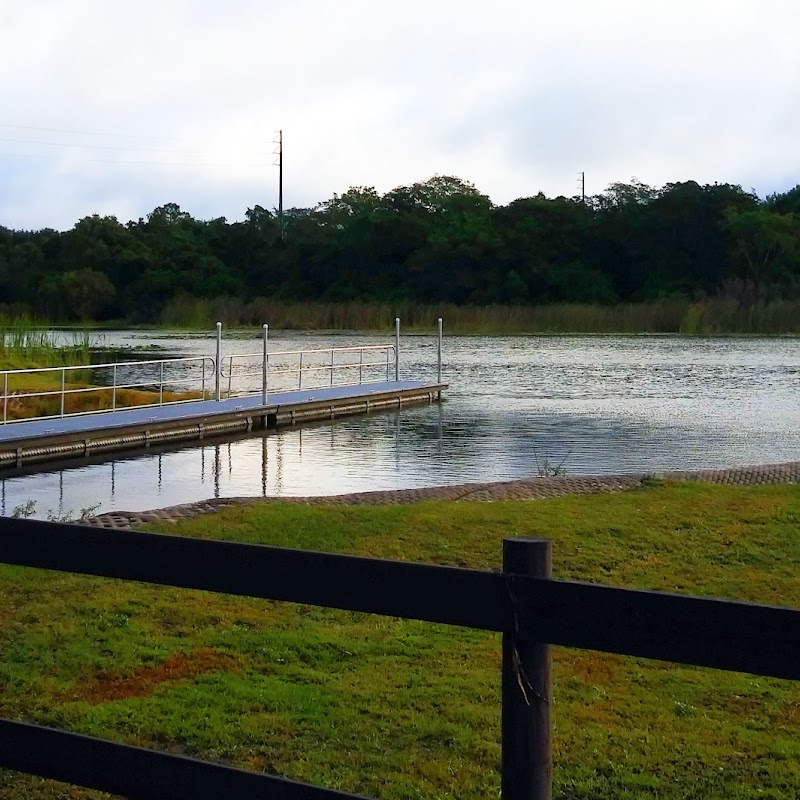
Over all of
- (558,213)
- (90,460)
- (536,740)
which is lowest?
(90,460)

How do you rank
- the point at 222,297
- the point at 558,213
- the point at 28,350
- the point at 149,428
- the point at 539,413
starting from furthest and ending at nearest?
the point at 558,213, the point at 222,297, the point at 28,350, the point at 539,413, the point at 149,428

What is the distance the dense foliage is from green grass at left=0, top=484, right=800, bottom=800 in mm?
66643

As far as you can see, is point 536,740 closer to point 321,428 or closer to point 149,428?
point 149,428

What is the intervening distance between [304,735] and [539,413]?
20.8 metres

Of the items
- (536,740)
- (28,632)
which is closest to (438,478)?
(28,632)

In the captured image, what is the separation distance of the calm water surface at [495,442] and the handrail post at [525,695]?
11141mm

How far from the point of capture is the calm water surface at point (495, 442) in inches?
620

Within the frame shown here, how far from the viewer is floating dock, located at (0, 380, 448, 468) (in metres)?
18.4

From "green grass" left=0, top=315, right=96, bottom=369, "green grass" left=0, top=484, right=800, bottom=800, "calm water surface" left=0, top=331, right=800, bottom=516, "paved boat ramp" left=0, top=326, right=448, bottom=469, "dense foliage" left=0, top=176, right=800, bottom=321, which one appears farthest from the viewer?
"dense foliage" left=0, top=176, right=800, bottom=321

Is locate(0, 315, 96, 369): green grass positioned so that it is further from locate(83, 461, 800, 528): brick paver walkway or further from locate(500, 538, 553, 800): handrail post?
locate(500, 538, 553, 800): handrail post

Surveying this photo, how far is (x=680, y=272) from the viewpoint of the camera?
254 ft

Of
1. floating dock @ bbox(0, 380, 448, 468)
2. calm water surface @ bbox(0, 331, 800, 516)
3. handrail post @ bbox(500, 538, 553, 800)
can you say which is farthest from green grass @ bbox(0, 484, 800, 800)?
floating dock @ bbox(0, 380, 448, 468)

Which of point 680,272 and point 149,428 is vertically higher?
point 680,272

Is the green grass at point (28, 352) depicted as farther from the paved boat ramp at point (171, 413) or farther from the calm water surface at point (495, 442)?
the calm water surface at point (495, 442)
